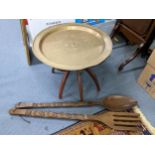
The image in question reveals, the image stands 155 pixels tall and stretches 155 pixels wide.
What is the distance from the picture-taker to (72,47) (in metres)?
1.36

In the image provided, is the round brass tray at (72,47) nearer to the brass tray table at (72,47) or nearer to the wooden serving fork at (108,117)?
the brass tray table at (72,47)

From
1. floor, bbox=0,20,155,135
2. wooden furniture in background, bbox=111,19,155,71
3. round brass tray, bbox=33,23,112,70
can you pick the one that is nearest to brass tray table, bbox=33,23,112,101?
round brass tray, bbox=33,23,112,70

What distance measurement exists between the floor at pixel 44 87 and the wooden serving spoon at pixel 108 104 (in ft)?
0.14

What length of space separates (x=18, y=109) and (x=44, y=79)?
37 cm

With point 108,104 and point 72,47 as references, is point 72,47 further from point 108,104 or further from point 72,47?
point 108,104

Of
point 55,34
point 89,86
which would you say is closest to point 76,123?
point 89,86

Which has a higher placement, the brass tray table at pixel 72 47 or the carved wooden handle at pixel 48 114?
the brass tray table at pixel 72 47

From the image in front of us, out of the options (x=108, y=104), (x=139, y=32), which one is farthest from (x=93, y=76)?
(x=139, y=32)

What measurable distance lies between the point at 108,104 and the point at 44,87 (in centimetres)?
55

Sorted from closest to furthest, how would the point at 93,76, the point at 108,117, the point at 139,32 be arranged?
the point at 108,117 < the point at 93,76 < the point at 139,32

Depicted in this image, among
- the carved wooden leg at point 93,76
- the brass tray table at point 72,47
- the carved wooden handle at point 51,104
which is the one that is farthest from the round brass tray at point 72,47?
the carved wooden handle at point 51,104

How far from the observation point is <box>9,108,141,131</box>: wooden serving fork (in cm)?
133

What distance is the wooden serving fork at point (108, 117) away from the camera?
1.33m

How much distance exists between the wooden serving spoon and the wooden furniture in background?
38 centimetres
